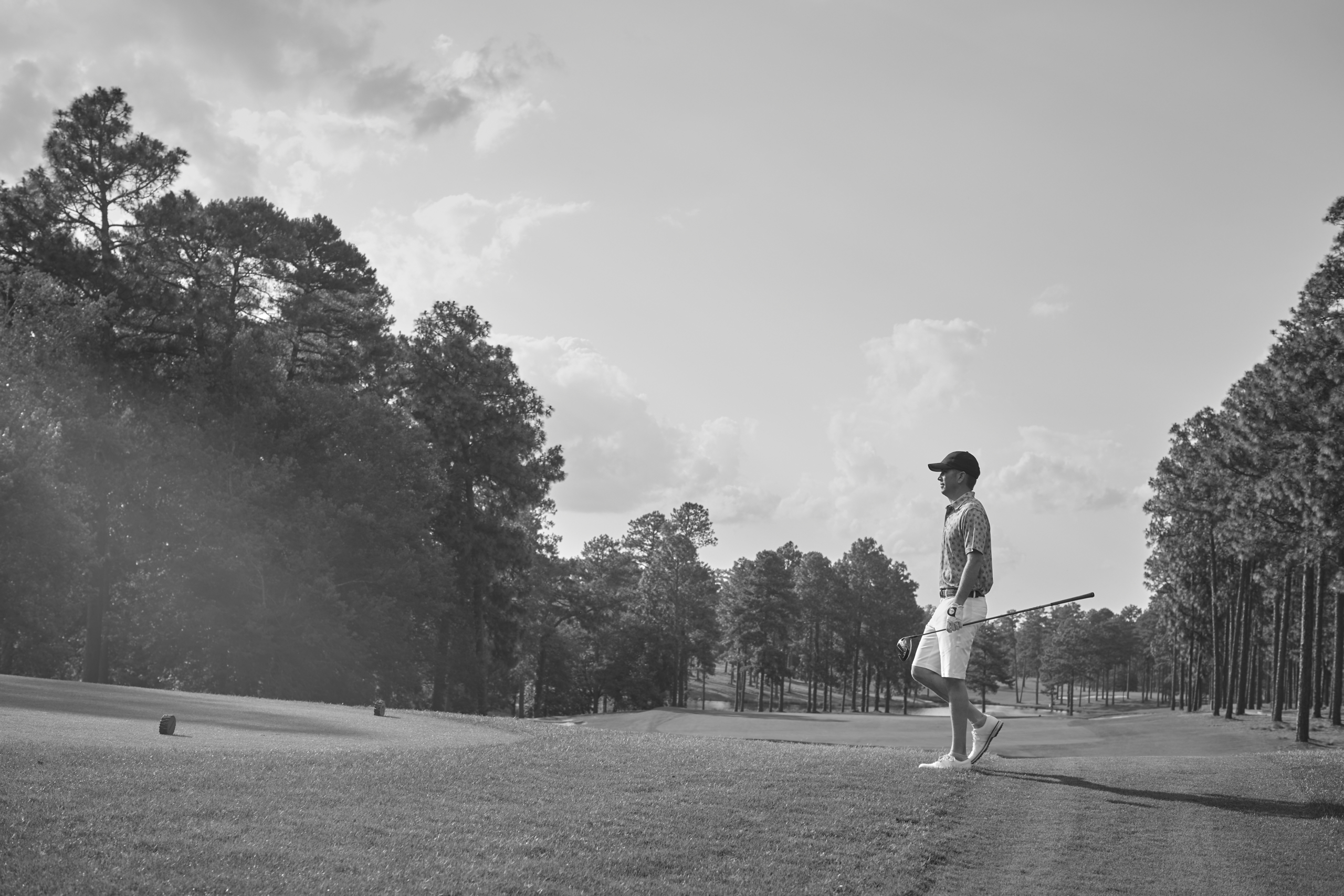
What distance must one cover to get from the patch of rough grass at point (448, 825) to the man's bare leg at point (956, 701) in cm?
84

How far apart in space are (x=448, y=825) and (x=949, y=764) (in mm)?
6520

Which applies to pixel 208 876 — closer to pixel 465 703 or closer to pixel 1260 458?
pixel 1260 458

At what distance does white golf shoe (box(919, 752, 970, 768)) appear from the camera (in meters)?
12.3

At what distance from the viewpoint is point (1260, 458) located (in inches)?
1298

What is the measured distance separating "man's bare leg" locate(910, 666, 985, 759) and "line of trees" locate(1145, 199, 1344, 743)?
19.7 meters

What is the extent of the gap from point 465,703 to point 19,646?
2039 centimetres

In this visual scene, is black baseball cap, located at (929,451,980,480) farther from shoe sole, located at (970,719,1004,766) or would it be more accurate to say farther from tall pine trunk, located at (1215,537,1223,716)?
→ tall pine trunk, located at (1215,537,1223,716)

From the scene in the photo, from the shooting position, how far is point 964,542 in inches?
455

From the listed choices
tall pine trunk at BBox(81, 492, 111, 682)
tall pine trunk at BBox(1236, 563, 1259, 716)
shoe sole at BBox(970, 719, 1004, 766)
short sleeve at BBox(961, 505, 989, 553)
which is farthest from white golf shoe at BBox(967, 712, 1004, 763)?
tall pine trunk at BBox(1236, 563, 1259, 716)

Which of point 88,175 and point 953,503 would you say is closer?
point 953,503

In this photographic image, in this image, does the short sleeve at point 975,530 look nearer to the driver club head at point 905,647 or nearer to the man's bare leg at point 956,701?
the driver club head at point 905,647

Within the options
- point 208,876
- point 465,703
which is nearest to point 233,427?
point 465,703

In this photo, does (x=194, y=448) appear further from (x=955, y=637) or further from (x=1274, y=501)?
(x=1274, y=501)

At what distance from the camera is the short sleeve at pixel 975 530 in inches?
449
